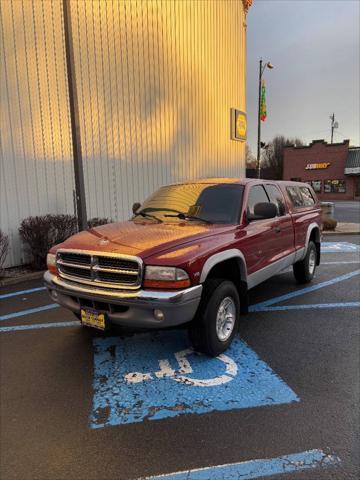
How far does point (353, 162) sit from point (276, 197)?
1675 inches

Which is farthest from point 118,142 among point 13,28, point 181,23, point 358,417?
point 358,417

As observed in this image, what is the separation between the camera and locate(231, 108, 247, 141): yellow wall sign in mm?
17438

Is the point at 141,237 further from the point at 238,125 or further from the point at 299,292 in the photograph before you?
the point at 238,125

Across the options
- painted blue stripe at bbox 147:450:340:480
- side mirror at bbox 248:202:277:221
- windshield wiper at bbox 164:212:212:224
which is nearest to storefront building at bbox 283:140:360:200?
side mirror at bbox 248:202:277:221

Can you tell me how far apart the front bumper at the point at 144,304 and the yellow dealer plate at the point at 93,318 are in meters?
0.06

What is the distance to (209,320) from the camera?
3627 millimetres

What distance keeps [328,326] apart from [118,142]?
328 inches

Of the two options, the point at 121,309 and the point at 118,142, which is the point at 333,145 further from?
the point at 121,309

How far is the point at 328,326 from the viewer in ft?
15.8

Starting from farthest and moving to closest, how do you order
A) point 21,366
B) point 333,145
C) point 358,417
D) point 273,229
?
point 333,145, point 273,229, point 21,366, point 358,417

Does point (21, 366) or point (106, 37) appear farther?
point (106, 37)

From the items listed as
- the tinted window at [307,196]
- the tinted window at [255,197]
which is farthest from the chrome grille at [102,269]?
the tinted window at [307,196]

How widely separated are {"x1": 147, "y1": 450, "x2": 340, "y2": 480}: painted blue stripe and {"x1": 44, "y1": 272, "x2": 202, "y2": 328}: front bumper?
3.91 ft

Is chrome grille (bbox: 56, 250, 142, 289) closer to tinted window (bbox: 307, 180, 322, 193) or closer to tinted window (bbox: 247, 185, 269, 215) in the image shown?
tinted window (bbox: 247, 185, 269, 215)
